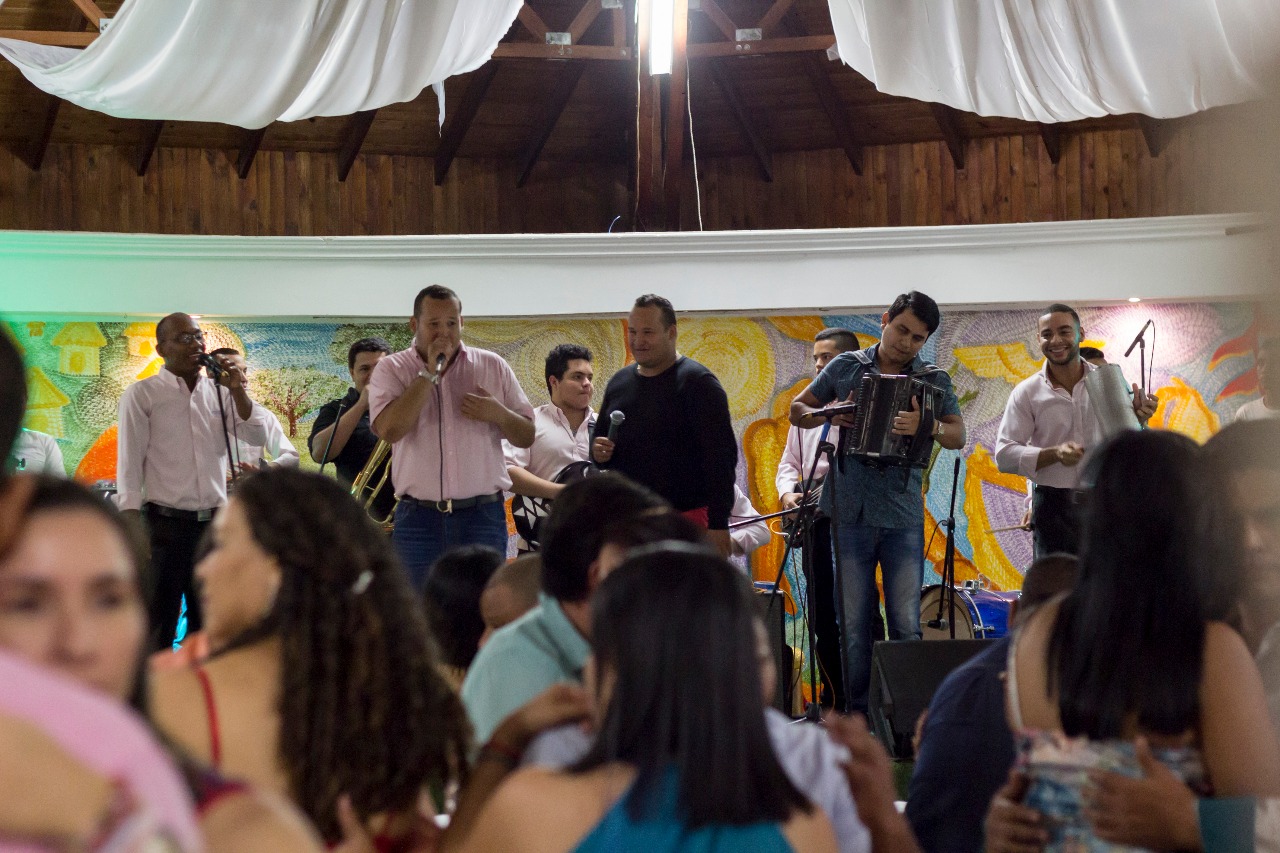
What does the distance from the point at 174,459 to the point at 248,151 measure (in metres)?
6.65

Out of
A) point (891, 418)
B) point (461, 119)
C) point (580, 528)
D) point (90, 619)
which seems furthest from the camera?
point (461, 119)

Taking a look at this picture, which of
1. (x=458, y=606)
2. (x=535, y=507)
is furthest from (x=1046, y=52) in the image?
(x=535, y=507)

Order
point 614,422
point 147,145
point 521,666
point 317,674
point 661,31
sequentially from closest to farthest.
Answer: point 317,674
point 521,666
point 614,422
point 661,31
point 147,145

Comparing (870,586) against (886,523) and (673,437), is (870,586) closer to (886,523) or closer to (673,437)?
(886,523)

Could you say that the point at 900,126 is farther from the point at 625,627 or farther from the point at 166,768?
the point at 166,768

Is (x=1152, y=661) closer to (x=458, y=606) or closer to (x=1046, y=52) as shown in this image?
(x=458, y=606)

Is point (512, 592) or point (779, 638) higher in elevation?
point (512, 592)

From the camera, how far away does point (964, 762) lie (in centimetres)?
236

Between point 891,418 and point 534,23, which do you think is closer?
point 891,418

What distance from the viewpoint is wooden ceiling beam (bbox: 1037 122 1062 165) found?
1101 centimetres

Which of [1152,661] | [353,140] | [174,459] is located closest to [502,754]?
[1152,661]

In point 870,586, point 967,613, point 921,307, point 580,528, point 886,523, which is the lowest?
point 967,613

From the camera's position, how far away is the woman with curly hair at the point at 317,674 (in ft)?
5.46

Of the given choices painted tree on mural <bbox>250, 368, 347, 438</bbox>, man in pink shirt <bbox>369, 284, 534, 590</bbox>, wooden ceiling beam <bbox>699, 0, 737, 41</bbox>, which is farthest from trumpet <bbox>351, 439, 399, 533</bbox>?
wooden ceiling beam <bbox>699, 0, 737, 41</bbox>
